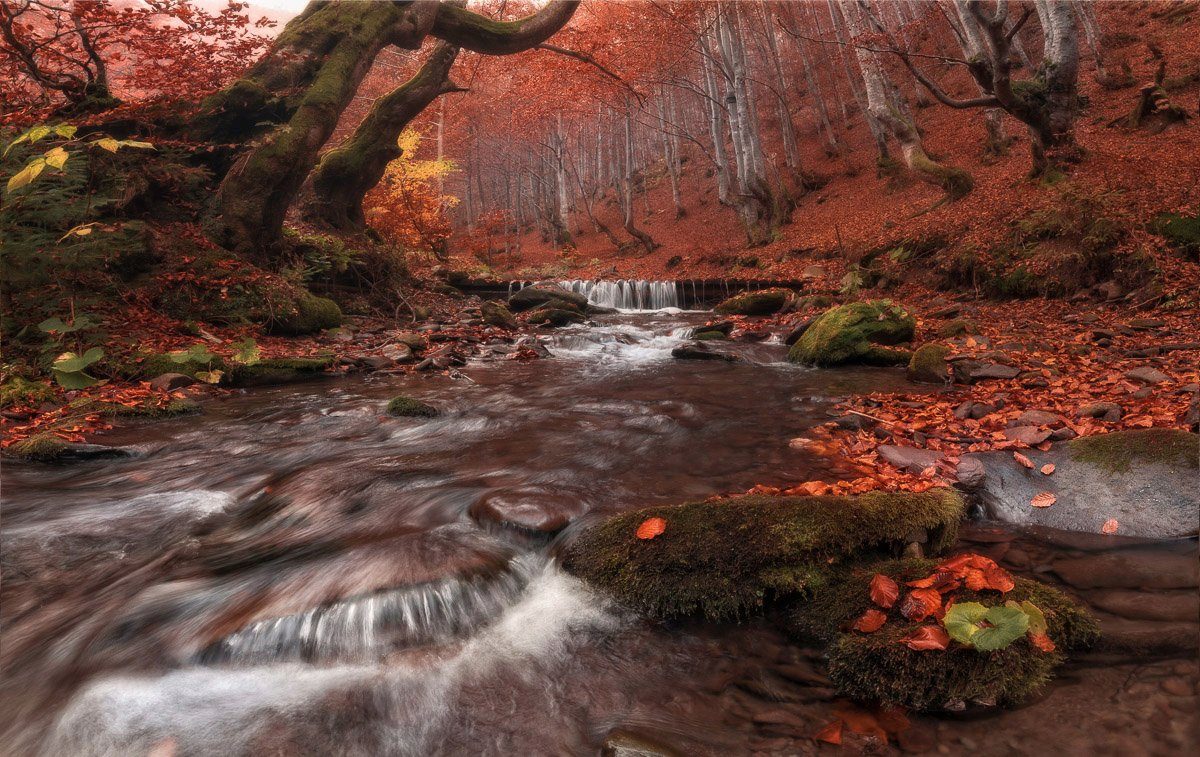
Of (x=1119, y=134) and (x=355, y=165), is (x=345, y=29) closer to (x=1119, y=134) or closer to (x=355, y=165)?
(x=355, y=165)

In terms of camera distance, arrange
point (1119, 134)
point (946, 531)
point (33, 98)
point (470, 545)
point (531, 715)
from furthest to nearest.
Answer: point (1119, 134) < point (33, 98) < point (470, 545) < point (946, 531) < point (531, 715)

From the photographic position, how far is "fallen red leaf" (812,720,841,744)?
6.31ft

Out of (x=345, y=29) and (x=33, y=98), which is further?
(x=345, y=29)

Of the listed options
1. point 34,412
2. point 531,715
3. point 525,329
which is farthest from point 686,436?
point 525,329

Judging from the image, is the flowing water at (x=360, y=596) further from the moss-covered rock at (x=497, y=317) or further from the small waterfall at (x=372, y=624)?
the moss-covered rock at (x=497, y=317)

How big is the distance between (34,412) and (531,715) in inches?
254

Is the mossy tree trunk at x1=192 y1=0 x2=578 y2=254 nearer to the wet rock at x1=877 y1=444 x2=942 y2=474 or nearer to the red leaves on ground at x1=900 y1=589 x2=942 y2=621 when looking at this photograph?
the wet rock at x1=877 y1=444 x2=942 y2=474

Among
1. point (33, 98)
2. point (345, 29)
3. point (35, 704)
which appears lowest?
point (35, 704)

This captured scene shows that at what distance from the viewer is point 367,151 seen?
1362 cm

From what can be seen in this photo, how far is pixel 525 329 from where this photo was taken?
12938 millimetres

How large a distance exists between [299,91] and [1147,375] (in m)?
13.3

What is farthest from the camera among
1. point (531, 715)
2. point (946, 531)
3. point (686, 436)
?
point (686, 436)

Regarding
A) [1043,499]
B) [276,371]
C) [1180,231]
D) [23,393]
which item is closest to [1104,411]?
[1043,499]

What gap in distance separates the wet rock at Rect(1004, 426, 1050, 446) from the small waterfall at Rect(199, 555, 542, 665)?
11.4 feet
